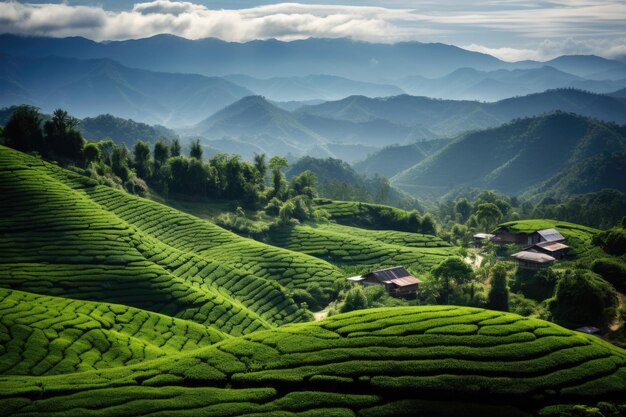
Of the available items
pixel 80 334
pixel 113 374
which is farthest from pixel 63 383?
pixel 80 334

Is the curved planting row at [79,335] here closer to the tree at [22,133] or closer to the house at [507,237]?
the tree at [22,133]

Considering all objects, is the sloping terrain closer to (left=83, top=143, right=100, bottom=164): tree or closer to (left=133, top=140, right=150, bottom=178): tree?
(left=83, top=143, right=100, bottom=164): tree

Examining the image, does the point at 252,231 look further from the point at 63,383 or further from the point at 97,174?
the point at 63,383

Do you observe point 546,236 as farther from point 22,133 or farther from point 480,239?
point 22,133

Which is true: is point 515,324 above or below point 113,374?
above

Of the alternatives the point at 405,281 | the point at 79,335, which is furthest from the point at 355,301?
the point at 79,335

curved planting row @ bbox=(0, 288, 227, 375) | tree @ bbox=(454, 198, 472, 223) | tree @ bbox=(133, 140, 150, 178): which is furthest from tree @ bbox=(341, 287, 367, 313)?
tree @ bbox=(454, 198, 472, 223)
